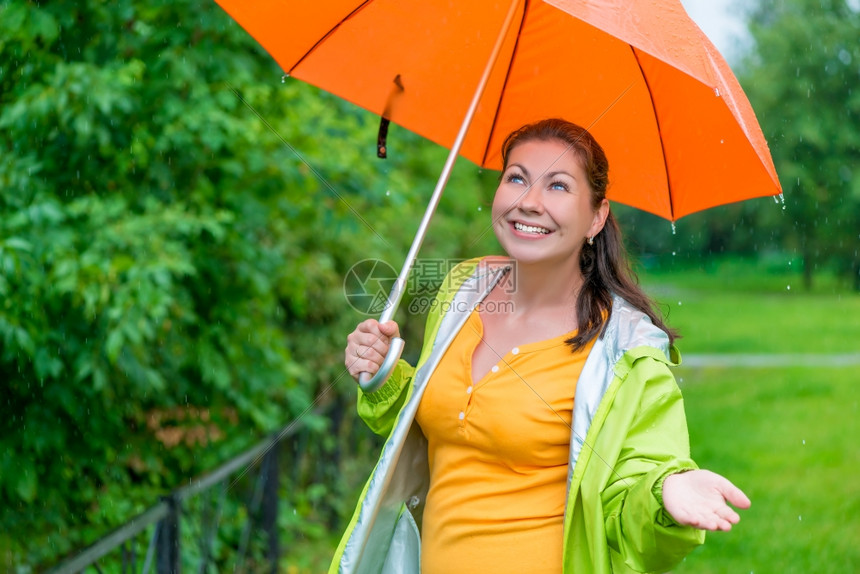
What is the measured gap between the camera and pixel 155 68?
150 inches

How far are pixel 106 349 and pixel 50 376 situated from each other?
324mm

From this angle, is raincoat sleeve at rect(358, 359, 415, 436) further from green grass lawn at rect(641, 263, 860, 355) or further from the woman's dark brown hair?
green grass lawn at rect(641, 263, 860, 355)

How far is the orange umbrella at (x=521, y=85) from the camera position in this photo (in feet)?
8.41

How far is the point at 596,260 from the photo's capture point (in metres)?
2.53

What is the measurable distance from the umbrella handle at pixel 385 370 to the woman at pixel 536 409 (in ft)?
0.11

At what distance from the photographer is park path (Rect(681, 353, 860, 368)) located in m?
14.1

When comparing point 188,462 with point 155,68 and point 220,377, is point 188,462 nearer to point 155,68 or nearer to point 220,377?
point 220,377

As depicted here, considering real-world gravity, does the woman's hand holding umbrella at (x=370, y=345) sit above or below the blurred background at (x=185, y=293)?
above

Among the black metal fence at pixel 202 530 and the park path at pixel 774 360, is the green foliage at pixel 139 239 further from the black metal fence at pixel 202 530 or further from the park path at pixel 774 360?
the park path at pixel 774 360

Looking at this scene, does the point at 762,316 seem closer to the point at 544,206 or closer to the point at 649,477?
the point at 544,206

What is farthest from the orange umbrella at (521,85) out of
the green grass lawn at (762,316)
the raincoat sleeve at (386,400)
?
the green grass lawn at (762,316)

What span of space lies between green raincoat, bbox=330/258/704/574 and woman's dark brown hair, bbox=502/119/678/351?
49 mm

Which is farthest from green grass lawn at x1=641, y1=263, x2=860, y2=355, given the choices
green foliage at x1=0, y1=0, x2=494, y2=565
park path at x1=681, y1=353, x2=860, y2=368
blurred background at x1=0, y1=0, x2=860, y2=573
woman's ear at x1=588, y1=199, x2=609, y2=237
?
green foliage at x1=0, y1=0, x2=494, y2=565

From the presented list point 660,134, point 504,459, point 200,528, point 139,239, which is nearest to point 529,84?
point 660,134
